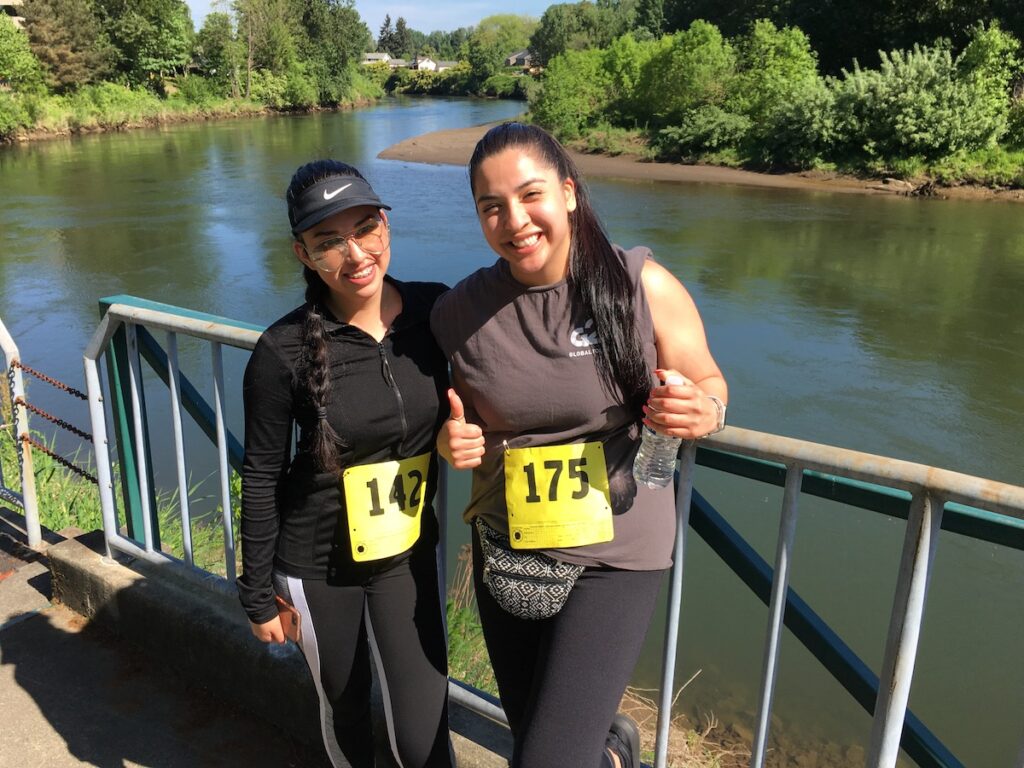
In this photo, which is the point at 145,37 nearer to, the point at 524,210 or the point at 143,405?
the point at 143,405

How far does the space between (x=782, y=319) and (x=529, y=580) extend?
11.8m

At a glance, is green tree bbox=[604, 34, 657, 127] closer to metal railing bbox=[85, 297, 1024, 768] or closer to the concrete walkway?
the concrete walkway

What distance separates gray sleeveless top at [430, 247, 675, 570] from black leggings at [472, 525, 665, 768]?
0.06 m

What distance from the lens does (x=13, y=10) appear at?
56.1 m

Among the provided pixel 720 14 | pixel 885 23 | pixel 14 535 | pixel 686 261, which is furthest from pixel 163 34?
pixel 14 535

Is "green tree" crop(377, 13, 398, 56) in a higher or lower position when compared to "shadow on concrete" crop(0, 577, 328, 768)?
higher

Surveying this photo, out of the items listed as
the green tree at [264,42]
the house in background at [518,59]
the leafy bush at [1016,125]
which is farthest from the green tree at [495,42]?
the leafy bush at [1016,125]

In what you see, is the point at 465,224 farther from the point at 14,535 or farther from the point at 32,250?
the point at 14,535

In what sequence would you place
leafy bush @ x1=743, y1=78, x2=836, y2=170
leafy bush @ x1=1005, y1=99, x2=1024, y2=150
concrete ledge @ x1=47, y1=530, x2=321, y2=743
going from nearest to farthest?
concrete ledge @ x1=47, y1=530, x2=321, y2=743, leafy bush @ x1=1005, y1=99, x2=1024, y2=150, leafy bush @ x1=743, y1=78, x2=836, y2=170

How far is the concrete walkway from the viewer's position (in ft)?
8.54

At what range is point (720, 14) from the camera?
4900 cm

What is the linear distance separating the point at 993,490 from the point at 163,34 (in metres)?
58.7

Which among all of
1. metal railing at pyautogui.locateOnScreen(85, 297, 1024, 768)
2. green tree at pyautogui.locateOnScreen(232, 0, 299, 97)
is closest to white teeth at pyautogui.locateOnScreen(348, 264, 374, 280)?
metal railing at pyautogui.locateOnScreen(85, 297, 1024, 768)

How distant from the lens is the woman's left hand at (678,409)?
5.25 ft
